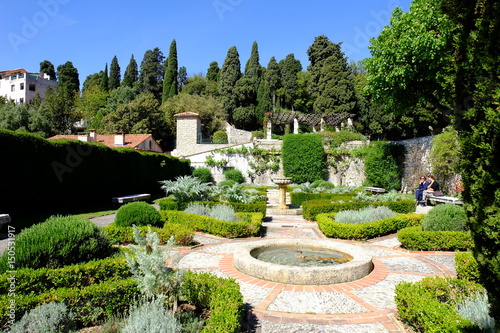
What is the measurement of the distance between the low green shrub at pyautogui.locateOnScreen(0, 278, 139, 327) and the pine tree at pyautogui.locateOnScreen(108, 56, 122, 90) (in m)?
58.8

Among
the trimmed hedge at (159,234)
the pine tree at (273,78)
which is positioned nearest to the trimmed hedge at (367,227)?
the trimmed hedge at (159,234)

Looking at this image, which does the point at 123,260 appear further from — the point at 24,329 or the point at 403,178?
the point at 403,178

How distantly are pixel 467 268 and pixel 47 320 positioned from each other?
17.6ft

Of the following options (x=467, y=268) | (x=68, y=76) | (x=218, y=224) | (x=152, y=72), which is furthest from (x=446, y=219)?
(x=68, y=76)

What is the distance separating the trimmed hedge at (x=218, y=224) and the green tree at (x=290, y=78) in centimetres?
Answer: 4027

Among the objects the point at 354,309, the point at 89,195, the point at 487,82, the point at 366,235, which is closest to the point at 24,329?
the point at 354,309

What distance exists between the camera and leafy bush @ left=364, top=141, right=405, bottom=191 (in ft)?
72.3

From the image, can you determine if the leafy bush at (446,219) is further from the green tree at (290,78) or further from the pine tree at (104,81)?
the pine tree at (104,81)

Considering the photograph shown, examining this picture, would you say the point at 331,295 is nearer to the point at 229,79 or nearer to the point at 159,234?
the point at 159,234

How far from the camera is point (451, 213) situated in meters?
7.60

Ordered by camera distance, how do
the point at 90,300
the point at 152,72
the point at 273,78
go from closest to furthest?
the point at 90,300, the point at 273,78, the point at 152,72

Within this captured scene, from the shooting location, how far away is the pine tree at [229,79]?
43.1 metres

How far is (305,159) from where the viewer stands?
2620 centimetres

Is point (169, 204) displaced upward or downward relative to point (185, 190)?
downward
